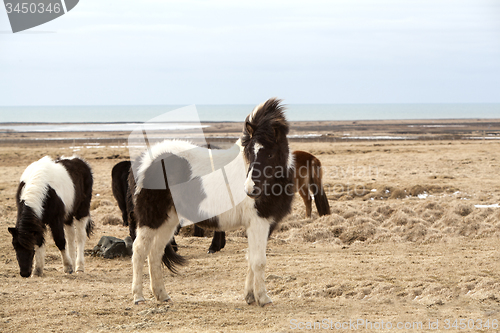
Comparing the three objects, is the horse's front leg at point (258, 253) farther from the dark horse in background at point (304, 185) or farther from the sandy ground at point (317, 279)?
the dark horse in background at point (304, 185)

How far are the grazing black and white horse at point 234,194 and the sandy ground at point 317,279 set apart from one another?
542 mm

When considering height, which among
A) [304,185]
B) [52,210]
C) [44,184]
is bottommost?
[304,185]

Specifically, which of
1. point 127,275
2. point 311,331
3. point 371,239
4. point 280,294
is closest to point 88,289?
point 127,275

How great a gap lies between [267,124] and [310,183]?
680cm

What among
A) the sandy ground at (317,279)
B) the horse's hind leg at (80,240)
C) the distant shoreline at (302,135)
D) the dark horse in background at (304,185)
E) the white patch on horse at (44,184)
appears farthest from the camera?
the distant shoreline at (302,135)

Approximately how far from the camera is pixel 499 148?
2692cm

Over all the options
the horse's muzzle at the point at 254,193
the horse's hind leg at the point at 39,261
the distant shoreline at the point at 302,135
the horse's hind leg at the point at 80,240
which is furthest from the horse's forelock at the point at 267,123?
the distant shoreline at the point at 302,135

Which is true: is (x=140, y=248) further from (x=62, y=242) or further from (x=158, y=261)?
(x=62, y=242)

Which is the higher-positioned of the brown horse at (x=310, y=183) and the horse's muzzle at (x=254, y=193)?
the horse's muzzle at (x=254, y=193)

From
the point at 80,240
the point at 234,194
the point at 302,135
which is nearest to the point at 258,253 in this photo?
the point at 234,194

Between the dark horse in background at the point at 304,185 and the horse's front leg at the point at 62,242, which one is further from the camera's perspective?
the dark horse in background at the point at 304,185

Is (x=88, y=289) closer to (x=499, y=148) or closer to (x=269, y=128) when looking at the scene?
(x=269, y=128)

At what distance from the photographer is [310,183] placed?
38.3ft

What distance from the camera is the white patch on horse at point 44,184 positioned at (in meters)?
7.21
